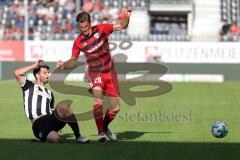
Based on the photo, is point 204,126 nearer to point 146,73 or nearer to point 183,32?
point 146,73

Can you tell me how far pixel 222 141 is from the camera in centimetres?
1110

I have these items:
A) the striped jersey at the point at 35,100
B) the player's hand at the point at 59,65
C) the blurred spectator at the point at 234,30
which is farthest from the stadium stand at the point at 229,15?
the striped jersey at the point at 35,100

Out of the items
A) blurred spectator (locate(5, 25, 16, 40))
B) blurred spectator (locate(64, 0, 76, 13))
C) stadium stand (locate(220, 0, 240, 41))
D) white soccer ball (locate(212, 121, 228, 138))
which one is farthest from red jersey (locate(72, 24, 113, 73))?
blurred spectator (locate(64, 0, 76, 13))

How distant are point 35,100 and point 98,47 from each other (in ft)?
4.63

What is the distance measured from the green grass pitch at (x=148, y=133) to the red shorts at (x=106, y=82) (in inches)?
32.5

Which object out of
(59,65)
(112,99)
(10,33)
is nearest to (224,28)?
(10,33)

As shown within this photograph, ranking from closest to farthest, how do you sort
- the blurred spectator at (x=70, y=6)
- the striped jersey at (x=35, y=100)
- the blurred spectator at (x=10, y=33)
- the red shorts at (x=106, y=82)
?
1. the striped jersey at (x=35, y=100)
2. the red shorts at (x=106, y=82)
3. the blurred spectator at (x=10, y=33)
4. the blurred spectator at (x=70, y=6)

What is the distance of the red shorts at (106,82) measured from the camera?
1111 centimetres

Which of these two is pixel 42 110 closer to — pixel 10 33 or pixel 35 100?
pixel 35 100

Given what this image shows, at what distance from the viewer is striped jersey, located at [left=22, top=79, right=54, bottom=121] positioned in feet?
34.9

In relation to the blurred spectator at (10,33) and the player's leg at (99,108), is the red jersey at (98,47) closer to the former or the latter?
the player's leg at (99,108)

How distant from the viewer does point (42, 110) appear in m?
10.7

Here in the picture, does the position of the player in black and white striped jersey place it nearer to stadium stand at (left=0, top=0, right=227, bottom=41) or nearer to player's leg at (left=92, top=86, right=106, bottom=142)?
player's leg at (left=92, top=86, right=106, bottom=142)

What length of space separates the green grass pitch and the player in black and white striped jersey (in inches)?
8.5
